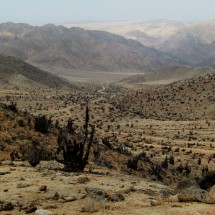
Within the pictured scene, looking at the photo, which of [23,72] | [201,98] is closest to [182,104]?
[201,98]

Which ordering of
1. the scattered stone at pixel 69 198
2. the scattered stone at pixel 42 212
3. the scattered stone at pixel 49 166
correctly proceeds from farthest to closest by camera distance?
1. the scattered stone at pixel 49 166
2. the scattered stone at pixel 69 198
3. the scattered stone at pixel 42 212

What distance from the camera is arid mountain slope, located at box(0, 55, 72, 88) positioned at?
106m

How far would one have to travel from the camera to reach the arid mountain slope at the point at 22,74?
10622 centimetres

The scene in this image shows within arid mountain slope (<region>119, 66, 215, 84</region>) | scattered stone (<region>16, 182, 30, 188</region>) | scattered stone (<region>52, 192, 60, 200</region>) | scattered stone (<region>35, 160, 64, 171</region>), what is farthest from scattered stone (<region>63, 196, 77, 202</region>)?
arid mountain slope (<region>119, 66, 215, 84</region>)

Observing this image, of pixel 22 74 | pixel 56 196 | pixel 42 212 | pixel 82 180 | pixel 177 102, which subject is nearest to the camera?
pixel 42 212

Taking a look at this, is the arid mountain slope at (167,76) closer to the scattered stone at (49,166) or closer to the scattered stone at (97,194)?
the scattered stone at (49,166)

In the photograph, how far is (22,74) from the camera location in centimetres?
11538

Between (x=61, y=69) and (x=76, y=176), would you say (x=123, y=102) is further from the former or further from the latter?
(x=61, y=69)

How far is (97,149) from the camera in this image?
972 inches

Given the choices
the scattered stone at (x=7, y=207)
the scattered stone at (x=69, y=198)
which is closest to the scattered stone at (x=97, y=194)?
the scattered stone at (x=69, y=198)

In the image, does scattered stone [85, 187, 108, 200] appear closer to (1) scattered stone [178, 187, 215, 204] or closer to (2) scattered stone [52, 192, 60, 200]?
(2) scattered stone [52, 192, 60, 200]

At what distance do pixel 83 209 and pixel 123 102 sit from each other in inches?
2470

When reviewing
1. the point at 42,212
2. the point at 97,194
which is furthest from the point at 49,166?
the point at 42,212

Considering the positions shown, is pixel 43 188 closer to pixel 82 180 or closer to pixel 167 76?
pixel 82 180
